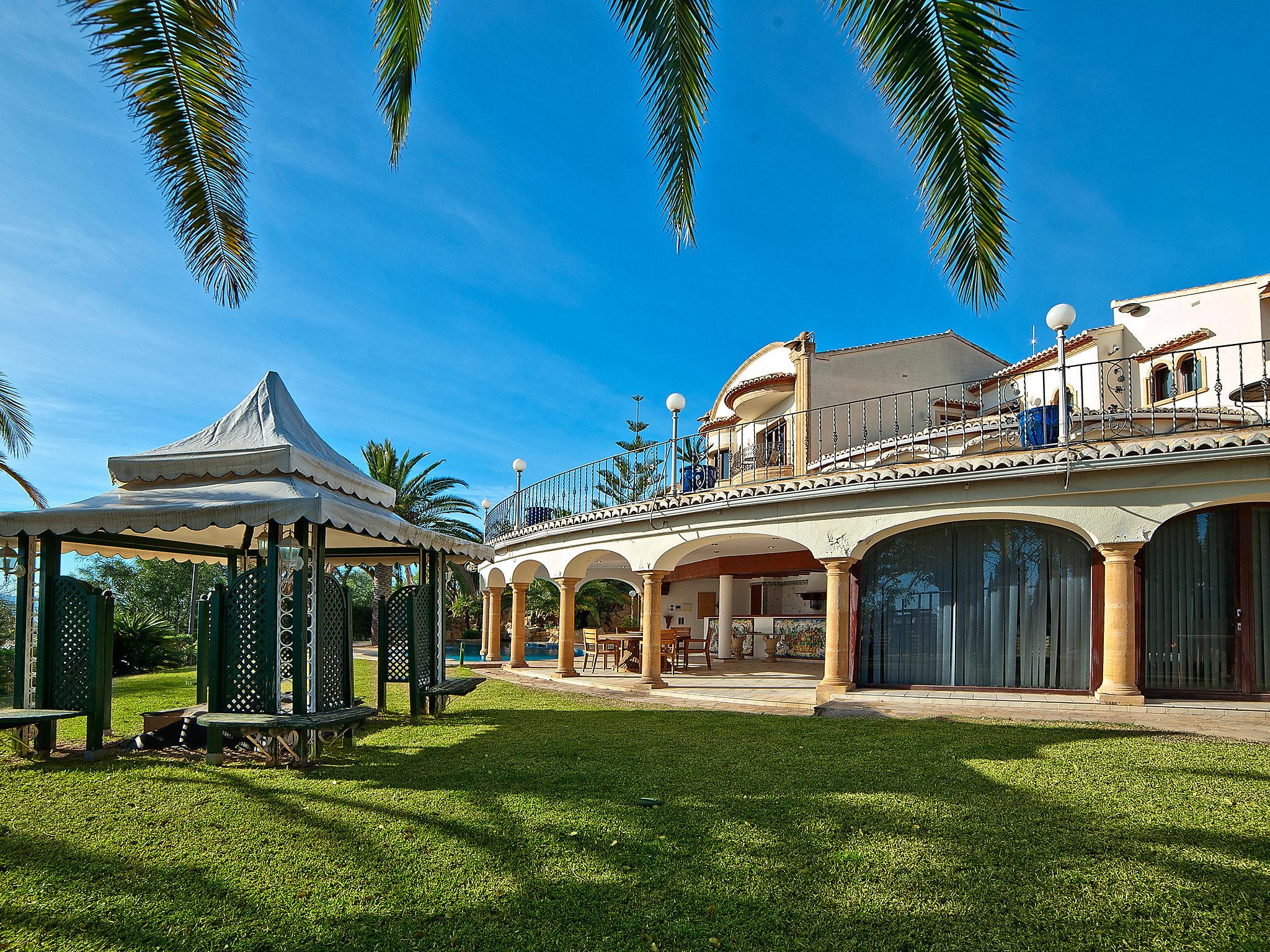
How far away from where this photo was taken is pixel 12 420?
17.9m

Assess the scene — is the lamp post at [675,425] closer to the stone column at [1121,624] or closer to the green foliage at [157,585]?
the stone column at [1121,624]

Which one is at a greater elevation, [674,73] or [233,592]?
[674,73]

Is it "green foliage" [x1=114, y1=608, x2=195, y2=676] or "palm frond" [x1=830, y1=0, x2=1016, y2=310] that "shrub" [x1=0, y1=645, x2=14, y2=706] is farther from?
"palm frond" [x1=830, y1=0, x2=1016, y2=310]

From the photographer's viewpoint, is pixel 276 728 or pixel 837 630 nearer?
pixel 276 728

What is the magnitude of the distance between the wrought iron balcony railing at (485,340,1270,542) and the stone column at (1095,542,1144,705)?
6.22 feet

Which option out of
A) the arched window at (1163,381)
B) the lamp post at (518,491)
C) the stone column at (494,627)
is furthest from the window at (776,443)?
the arched window at (1163,381)

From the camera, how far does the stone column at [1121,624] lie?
32.9 ft

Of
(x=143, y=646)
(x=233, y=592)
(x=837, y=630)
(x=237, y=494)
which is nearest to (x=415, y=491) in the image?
(x=143, y=646)

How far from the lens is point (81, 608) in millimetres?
7566

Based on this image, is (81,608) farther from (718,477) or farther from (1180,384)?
(1180,384)

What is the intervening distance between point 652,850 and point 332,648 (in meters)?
4.76

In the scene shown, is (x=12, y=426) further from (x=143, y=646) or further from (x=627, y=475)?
(x=627, y=475)

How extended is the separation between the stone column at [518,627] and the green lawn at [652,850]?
36.3ft

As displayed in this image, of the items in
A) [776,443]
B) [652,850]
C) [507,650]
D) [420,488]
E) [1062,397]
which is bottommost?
[507,650]
